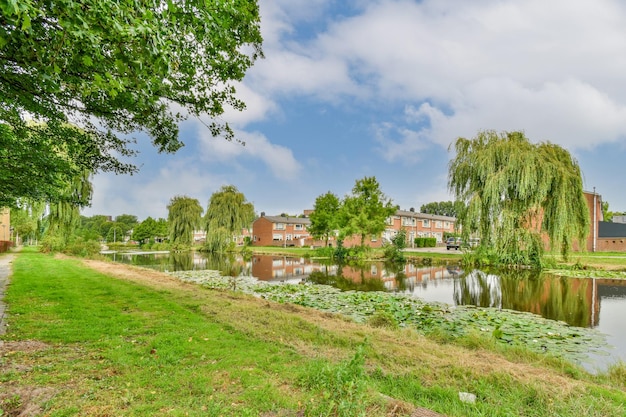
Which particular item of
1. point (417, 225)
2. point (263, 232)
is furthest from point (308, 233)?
point (417, 225)

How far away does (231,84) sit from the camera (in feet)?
24.0

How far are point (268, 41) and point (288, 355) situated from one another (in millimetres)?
7391

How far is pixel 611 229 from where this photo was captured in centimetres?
3397

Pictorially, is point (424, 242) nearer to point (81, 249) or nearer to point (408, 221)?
point (408, 221)

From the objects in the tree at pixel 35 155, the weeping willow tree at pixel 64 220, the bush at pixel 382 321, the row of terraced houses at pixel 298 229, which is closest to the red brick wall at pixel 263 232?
the row of terraced houses at pixel 298 229

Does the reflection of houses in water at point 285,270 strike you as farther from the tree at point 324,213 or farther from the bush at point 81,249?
the bush at point 81,249

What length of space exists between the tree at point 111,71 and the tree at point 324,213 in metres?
29.6

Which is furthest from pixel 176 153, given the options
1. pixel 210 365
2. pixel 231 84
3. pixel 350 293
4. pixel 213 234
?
pixel 213 234

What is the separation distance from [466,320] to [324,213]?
92.9ft

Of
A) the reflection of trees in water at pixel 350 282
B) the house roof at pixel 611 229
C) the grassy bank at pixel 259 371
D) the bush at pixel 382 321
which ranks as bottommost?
the reflection of trees in water at pixel 350 282

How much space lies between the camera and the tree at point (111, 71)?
2.72m

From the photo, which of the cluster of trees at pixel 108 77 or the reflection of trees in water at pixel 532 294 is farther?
the reflection of trees in water at pixel 532 294

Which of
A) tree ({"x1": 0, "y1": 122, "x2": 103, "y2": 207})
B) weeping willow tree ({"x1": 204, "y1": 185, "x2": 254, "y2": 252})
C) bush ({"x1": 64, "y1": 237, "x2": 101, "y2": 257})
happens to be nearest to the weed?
tree ({"x1": 0, "y1": 122, "x2": 103, "y2": 207})

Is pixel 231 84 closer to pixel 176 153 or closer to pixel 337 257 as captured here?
pixel 176 153
